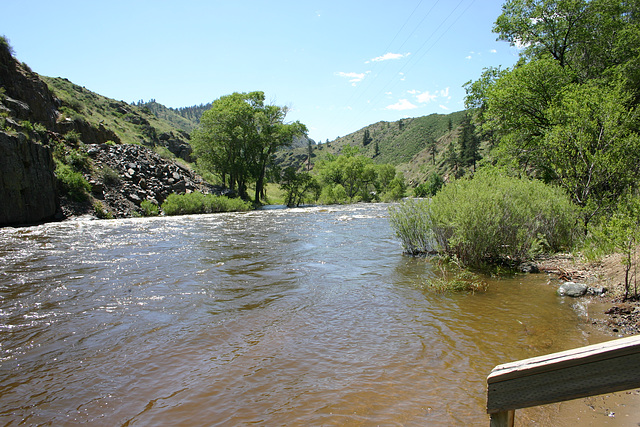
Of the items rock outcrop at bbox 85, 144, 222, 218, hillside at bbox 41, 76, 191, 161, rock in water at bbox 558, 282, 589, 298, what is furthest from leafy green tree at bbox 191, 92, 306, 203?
rock in water at bbox 558, 282, 589, 298

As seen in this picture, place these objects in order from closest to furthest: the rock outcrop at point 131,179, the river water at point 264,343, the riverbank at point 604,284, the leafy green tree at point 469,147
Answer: the river water at point 264,343
the riverbank at point 604,284
the rock outcrop at point 131,179
the leafy green tree at point 469,147

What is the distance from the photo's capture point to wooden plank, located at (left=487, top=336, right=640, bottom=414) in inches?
59.7

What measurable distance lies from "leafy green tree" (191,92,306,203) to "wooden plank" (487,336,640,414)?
43.2 meters

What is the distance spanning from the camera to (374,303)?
294 inches

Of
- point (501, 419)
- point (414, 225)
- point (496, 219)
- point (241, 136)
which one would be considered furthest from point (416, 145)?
point (501, 419)

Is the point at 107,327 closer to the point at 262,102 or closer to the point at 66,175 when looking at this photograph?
the point at 66,175

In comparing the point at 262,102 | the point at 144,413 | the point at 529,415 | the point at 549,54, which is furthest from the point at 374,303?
the point at 262,102

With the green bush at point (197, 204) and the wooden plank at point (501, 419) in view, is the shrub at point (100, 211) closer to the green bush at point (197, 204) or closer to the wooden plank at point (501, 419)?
the green bush at point (197, 204)

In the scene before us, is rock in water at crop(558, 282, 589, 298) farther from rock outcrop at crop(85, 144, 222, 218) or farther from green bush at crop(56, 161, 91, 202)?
green bush at crop(56, 161, 91, 202)

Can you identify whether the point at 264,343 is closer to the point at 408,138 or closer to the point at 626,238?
the point at 626,238

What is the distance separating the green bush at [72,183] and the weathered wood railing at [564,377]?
26810mm

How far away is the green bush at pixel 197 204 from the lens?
94.3 ft

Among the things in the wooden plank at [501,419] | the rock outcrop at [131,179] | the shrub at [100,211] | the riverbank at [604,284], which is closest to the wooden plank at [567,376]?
the wooden plank at [501,419]

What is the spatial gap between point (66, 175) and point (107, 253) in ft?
45.3
